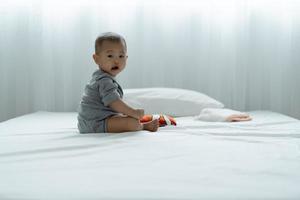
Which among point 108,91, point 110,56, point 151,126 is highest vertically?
point 110,56

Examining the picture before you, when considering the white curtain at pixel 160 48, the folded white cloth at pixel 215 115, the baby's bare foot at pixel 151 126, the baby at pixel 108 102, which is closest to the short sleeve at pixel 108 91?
the baby at pixel 108 102

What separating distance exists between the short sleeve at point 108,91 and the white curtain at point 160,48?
109 centimetres

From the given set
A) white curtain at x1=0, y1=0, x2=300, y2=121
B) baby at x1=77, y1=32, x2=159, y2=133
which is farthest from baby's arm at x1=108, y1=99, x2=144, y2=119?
white curtain at x1=0, y1=0, x2=300, y2=121

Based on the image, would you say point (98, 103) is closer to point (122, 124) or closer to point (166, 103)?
point (122, 124)

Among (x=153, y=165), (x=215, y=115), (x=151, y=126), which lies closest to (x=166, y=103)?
(x=215, y=115)

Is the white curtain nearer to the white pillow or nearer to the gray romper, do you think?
the white pillow

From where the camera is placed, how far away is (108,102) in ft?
4.66

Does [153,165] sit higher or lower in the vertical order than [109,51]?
lower

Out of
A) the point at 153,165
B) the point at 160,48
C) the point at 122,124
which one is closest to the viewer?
the point at 153,165

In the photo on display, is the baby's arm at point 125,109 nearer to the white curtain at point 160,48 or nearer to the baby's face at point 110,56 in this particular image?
the baby's face at point 110,56

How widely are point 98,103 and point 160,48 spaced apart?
1177mm

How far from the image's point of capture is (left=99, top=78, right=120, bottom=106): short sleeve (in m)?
1.42

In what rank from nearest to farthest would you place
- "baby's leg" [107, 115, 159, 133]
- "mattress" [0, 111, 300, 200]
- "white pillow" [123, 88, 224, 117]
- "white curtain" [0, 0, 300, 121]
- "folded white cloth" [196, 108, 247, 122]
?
"mattress" [0, 111, 300, 200]
"baby's leg" [107, 115, 159, 133]
"folded white cloth" [196, 108, 247, 122]
"white pillow" [123, 88, 224, 117]
"white curtain" [0, 0, 300, 121]

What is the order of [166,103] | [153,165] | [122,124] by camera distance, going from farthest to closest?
1. [166,103]
2. [122,124]
3. [153,165]
